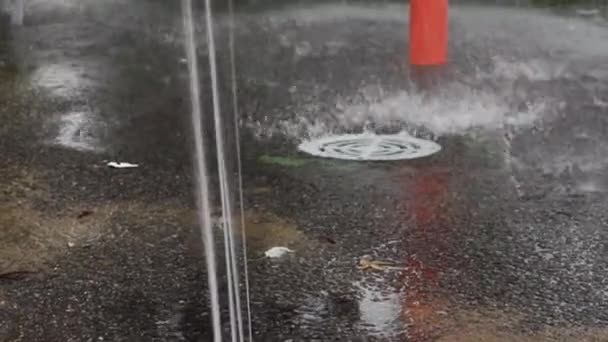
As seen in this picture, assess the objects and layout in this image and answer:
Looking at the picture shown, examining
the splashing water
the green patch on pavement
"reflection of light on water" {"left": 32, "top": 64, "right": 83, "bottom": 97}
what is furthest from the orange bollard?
"reflection of light on water" {"left": 32, "top": 64, "right": 83, "bottom": 97}

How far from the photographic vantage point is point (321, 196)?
438 centimetres

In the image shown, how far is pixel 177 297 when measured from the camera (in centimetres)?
339

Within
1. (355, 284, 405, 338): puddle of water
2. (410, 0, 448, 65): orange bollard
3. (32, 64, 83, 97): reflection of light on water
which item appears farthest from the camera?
(410, 0, 448, 65): orange bollard

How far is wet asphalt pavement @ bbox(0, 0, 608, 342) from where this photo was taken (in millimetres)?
3270

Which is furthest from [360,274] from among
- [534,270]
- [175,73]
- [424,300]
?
[175,73]

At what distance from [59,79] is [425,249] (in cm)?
363

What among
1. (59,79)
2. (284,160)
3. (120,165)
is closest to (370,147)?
(284,160)

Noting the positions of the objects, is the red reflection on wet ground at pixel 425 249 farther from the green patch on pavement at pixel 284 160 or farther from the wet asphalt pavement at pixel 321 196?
the green patch on pavement at pixel 284 160

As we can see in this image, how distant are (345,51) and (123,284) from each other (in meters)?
4.25

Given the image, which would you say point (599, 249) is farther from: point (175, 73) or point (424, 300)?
point (175, 73)

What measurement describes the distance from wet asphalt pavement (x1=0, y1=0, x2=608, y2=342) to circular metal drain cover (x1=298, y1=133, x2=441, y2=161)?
11cm

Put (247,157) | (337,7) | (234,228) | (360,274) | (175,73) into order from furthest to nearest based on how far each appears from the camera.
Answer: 1. (337,7)
2. (175,73)
3. (247,157)
4. (234,228)
5. (360,274)

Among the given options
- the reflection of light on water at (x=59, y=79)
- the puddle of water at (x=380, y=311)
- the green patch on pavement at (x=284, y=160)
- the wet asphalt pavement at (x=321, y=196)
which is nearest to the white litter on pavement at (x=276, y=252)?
the wet asphalt pavement at (x=321, y=196)

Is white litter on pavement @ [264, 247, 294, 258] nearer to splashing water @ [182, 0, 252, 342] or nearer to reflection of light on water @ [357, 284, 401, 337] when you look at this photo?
splashing water @ [182, 0, 252, 342]
